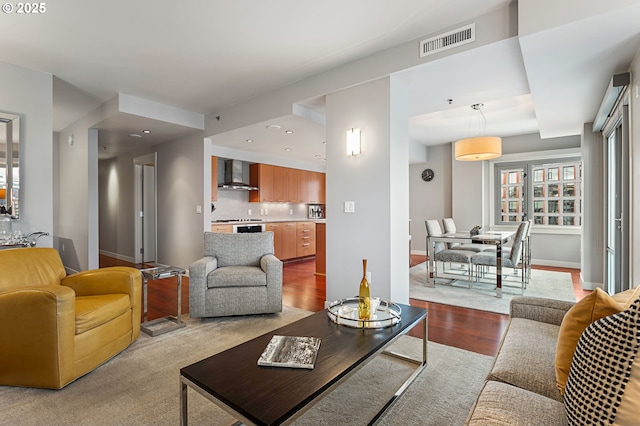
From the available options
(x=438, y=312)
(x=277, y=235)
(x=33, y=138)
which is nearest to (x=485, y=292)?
(x=438, y=312)

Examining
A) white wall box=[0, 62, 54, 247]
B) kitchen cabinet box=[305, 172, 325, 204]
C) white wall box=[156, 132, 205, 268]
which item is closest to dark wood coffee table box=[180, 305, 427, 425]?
white wall box=[0, 62, 54, 247]

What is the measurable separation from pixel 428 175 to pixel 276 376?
24.0 ft

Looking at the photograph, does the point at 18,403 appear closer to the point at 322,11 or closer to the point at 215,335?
the point at 215,335

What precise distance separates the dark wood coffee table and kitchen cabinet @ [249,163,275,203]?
5381 millimetres

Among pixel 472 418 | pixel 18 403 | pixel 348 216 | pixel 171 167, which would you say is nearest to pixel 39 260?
pixel 18 403

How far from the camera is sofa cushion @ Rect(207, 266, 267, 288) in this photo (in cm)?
323

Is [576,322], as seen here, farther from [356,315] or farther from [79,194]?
[79,194]

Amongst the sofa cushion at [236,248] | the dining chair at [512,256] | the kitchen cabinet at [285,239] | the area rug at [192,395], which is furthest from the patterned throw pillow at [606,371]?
the kitchen cabinet at [285,239]

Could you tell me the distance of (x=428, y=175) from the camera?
7938 millimetres

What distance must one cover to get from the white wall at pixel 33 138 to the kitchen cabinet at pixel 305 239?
4473mm

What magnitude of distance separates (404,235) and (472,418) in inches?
93.6

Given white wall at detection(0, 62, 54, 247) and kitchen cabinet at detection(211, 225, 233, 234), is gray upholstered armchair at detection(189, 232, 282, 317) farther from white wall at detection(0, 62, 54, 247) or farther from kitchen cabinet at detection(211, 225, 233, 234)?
kitchen cabinet at detection(211, 225, 233, 234)

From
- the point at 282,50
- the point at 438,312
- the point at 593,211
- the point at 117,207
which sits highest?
the point at 282,50

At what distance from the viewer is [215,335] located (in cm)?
288
